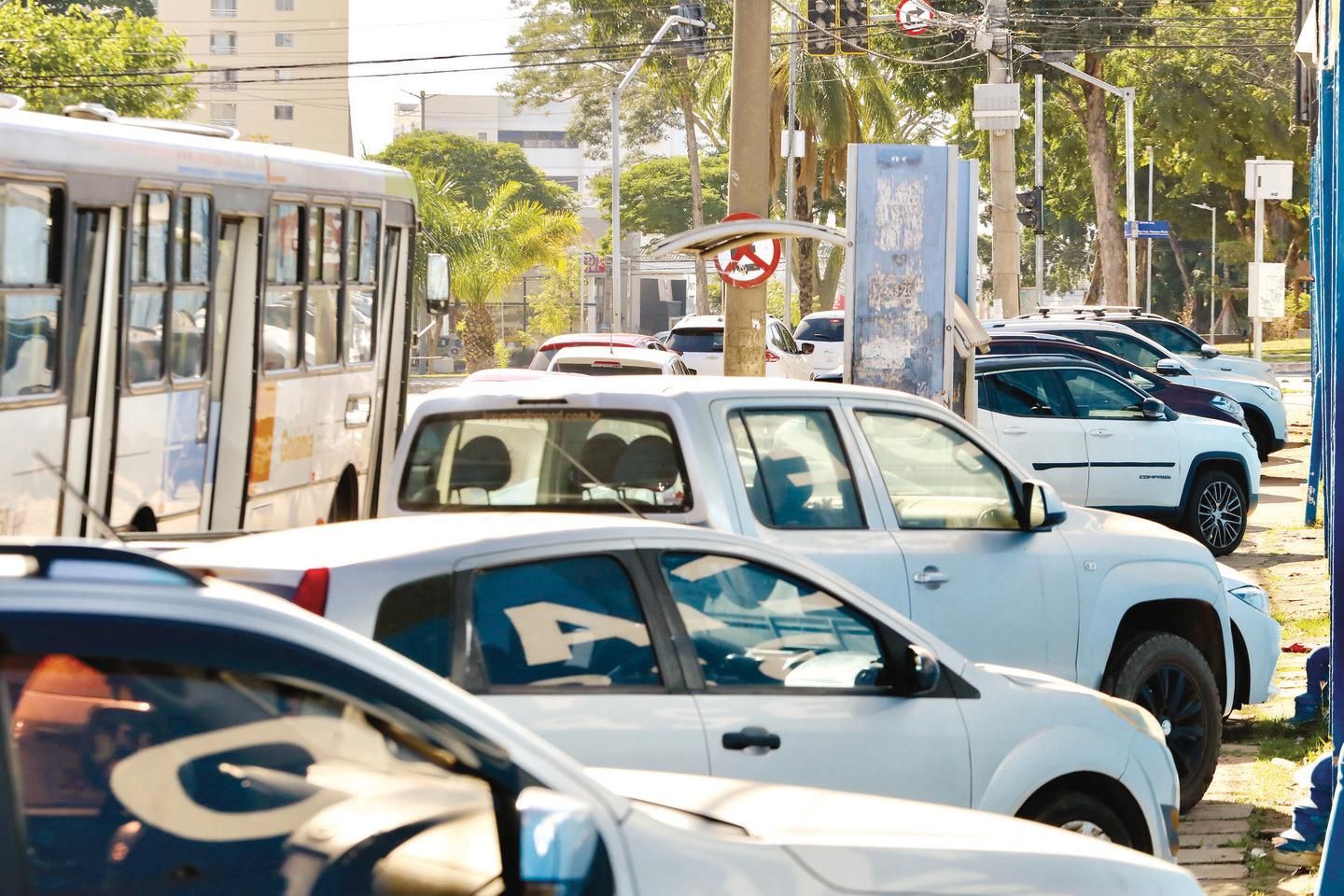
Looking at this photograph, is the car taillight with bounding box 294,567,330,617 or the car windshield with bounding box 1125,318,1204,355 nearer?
the car taillight with bounding box 294,567,330,617

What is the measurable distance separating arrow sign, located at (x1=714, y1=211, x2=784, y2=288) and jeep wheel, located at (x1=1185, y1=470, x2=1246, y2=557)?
4379mm

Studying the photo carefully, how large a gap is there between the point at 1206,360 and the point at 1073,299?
101 m

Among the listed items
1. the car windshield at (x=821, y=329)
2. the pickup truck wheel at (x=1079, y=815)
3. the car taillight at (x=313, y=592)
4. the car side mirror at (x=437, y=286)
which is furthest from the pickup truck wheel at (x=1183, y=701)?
the car windshield at (x=821, y=329)

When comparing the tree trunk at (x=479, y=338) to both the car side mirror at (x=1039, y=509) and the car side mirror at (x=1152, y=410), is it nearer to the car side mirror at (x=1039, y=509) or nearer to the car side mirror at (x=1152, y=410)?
the car side mirror at (x=1152, y=410)

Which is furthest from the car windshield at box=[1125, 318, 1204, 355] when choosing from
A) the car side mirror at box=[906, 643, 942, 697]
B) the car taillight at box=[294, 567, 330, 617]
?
the car taillight at box=[294, 567, 330, 617]

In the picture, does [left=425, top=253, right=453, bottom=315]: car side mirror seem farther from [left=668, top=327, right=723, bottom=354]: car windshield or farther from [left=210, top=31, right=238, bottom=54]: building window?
[left=210, top=31, right=238, bottom=54]: building window

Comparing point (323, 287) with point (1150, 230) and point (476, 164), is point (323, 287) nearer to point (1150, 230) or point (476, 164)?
point (1150, 230)

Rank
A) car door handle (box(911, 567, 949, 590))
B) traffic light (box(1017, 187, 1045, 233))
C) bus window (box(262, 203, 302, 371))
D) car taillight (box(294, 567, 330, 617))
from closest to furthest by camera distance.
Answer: car taillight (box(294, 567, 330, 617)) → car door handle (box(911, 567, 949, 590)) → bus window (box(262, 203, 302, 371)) → traffic light (box(1017, 187, 1045, 233))

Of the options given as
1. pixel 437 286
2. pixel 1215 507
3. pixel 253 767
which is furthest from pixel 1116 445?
pixel 253 767

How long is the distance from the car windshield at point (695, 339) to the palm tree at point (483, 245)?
21.4 metres

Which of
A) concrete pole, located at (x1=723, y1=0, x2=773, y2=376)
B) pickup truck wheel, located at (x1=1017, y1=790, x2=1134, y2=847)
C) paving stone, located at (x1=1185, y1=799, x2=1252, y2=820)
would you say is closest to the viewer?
pickup truck wheel, located at (x1=1017, y1=790, x2=1134, y2=847)

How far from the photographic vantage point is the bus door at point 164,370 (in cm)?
1064

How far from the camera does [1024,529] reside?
300 inches

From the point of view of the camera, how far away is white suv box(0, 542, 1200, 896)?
2.42 metres
